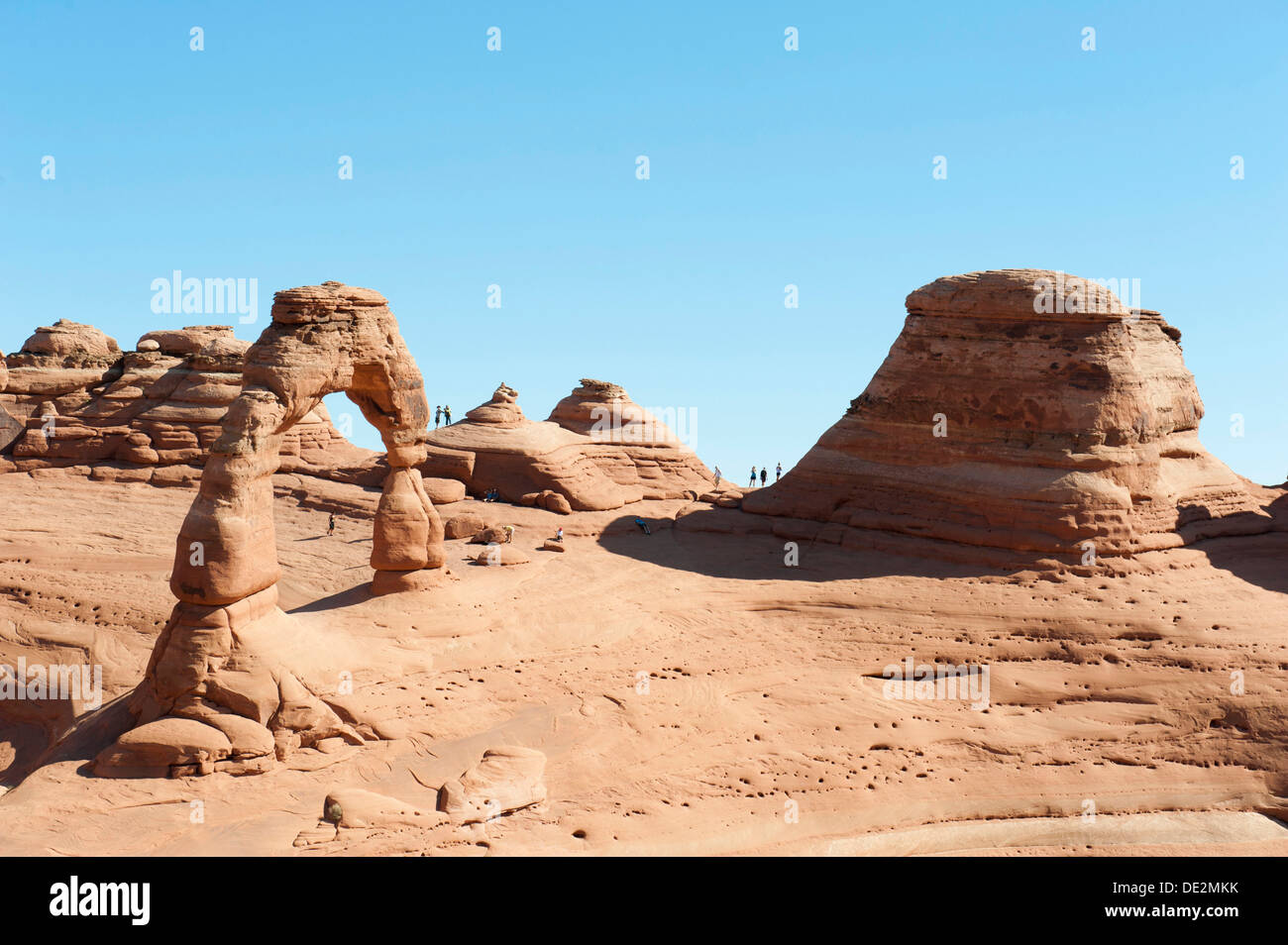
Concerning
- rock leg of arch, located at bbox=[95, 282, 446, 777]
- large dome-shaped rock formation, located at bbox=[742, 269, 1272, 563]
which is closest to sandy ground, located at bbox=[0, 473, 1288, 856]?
rock leg of arch, located at bbox=[95, 282, 446, 777]

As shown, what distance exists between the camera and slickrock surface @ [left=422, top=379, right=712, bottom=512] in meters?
30.9

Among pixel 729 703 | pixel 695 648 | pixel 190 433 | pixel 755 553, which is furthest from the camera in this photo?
pixel 190 433

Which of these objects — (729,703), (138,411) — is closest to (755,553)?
(729,703)

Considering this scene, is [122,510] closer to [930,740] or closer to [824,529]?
[824,529]

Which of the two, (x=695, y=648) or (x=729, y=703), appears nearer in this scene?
(x=729, y=703)

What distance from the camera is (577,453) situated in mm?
32812

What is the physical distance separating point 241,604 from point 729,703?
763cm

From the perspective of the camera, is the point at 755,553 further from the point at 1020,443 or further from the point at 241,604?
the point at 241,604

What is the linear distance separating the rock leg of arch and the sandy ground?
1.53 ft

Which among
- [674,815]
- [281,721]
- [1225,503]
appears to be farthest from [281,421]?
[1225,503]

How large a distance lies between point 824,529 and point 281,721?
12.3 m

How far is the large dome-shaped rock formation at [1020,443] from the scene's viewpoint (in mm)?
23125

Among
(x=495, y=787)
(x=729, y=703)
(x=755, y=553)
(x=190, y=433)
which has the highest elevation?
(x=190, y=433)

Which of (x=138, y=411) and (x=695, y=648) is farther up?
(x=138, y=411)
